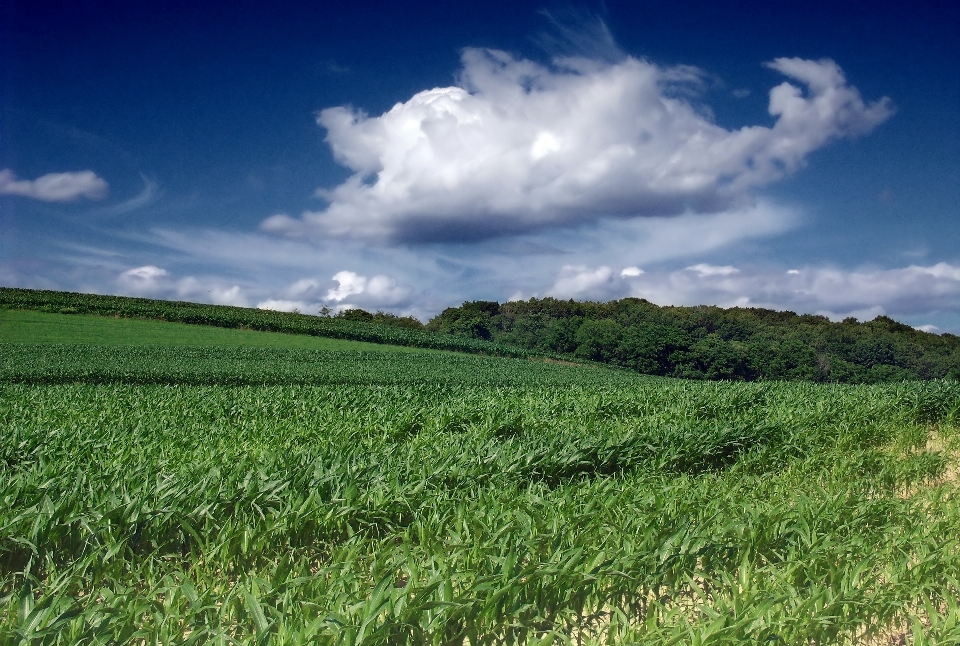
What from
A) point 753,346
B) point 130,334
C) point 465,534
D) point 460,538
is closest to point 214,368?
point 130,334

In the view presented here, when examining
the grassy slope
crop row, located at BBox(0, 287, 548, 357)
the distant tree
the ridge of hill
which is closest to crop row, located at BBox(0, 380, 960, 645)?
the grassy slope

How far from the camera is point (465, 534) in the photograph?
14.2ft

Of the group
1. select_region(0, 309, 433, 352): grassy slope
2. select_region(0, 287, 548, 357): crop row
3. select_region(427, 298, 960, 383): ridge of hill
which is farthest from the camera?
select_region(427, 298, 960, 383): ridge of hill

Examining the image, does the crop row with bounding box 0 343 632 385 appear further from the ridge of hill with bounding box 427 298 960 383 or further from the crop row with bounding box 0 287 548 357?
the ridge of hill with bounding box 427 298 960 383

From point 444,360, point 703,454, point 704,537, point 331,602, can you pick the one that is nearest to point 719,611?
point 704,537

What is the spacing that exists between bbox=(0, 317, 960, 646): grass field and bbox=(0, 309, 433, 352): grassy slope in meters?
31.5

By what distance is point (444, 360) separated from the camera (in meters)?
38.0

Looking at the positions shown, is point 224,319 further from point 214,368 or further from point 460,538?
point 460,538

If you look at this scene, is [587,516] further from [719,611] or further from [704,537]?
[719,611]

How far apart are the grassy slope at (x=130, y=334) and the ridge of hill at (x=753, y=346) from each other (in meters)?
24.4

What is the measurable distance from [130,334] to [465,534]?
138ft

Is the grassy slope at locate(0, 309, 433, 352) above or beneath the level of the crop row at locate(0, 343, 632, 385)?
above

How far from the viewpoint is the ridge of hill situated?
5597cm

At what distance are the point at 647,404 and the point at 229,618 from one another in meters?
9.03
